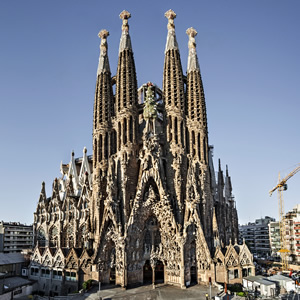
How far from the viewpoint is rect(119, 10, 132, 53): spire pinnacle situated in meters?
50.1

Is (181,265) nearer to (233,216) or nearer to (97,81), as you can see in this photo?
(233,216)

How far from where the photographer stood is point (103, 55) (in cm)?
5294

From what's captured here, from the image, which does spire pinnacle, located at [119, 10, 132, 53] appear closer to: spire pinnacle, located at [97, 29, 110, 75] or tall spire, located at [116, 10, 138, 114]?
tall spire, located at [116, 10, 138, 114]

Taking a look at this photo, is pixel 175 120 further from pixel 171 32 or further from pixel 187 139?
pixel 171 32

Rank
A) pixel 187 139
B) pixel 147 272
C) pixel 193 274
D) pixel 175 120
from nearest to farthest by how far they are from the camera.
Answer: pixel 193 274
pixel 147 272
pixel 175 120
pixel 187 139

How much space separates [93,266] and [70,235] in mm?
13163

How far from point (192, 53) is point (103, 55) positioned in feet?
45.6

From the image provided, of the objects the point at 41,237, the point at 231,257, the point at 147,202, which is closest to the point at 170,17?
the point at 147,202

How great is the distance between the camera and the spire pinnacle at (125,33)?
164ft

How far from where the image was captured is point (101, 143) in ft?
156

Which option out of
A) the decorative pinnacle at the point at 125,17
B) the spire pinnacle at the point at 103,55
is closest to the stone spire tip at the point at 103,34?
the spire pinnacle at the point at 103,55

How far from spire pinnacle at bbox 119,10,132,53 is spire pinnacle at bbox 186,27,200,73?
933cm

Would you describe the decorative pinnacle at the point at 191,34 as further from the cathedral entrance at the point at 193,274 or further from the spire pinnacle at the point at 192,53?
the cathedral entrance at the point at 193,274

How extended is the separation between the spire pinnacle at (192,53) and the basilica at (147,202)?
156mm
